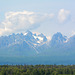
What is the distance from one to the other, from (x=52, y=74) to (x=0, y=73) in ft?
90.8

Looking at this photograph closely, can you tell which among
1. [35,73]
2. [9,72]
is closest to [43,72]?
[35,73]

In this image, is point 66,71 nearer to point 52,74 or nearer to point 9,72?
point 52,74

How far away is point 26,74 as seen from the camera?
144m

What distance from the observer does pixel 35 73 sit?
148500 millimetres

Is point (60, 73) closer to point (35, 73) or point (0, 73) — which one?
point (35, 73)

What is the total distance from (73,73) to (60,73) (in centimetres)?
716

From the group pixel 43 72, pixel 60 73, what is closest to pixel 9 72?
pixel 43 72

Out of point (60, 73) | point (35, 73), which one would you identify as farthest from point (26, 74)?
point (60, 73)

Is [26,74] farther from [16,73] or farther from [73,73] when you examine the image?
[73,73]

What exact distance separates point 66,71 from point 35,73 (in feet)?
62.3

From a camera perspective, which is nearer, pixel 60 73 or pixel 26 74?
pixel 26 74

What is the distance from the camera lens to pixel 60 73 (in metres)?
154

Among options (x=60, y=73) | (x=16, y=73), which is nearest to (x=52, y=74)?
(x=60, y=73)

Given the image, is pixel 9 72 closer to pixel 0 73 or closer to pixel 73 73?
pixel 0 73
